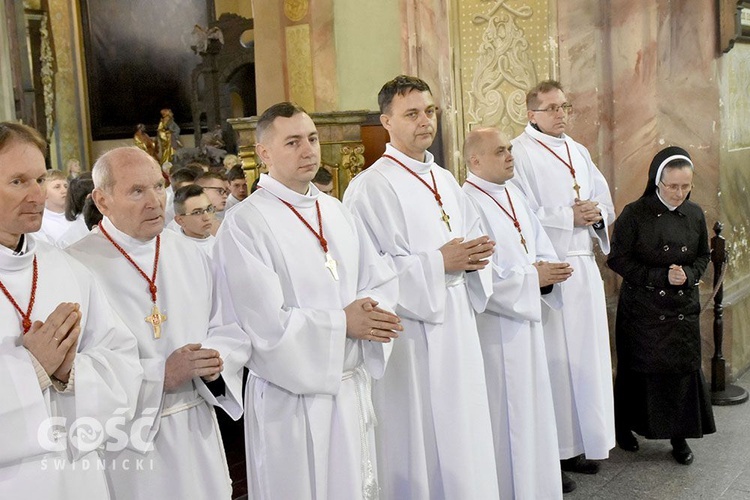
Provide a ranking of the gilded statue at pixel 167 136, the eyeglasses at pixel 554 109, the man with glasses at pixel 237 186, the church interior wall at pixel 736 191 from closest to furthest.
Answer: the eyeglasses at pixel 554 109 → the church interior wall at pixel 736 191 → the man with glasses at pixel 237 186 → the gilded statue at pixel 167 136

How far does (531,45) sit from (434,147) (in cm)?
124

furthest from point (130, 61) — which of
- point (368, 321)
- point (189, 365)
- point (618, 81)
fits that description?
point (189, 365)

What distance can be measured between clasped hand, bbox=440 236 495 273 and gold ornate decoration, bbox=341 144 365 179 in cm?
356

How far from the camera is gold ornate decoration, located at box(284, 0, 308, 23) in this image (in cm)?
1058

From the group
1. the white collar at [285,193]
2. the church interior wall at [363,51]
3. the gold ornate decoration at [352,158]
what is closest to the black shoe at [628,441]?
the white collar at [285,193]

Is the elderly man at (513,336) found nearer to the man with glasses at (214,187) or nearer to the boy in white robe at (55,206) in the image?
the man with glasses at (214,187)

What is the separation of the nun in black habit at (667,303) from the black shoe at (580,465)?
419 mm

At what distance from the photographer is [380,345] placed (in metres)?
3.94

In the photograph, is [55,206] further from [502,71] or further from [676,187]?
[676,187]

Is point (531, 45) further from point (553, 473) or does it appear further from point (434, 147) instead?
point (553, 473)

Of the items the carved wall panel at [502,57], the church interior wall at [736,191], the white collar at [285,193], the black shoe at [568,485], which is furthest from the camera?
the carved wall panel at [502,57]

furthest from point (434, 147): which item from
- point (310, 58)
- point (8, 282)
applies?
point (8, 282)

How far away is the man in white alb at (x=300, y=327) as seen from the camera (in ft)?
12.0


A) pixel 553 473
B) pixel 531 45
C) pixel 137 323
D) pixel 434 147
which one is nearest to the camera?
pixel 137 323
